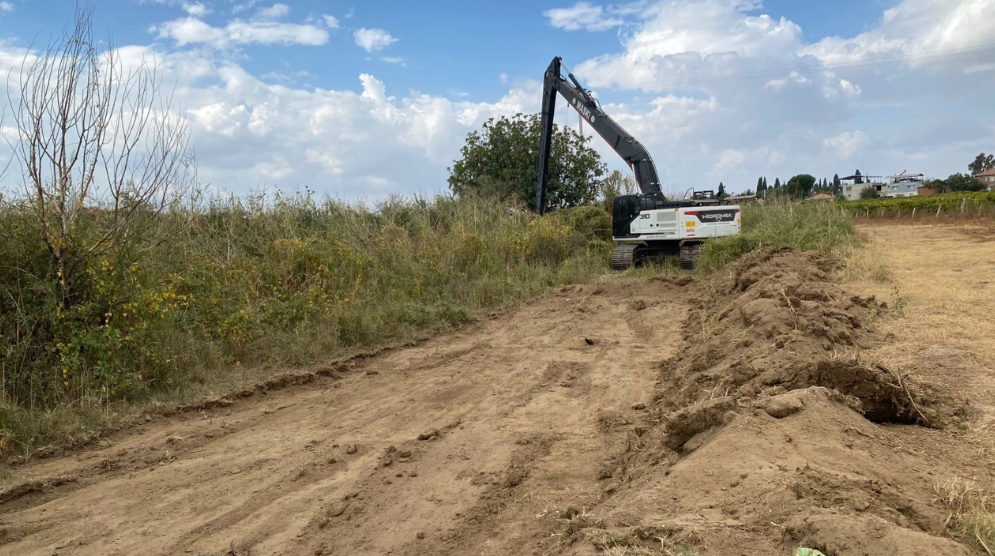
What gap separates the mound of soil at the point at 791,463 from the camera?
2.83 m

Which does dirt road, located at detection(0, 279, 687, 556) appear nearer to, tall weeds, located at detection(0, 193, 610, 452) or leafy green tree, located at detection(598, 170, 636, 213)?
tall weeds, located at detection(0, 193, 610, 452)

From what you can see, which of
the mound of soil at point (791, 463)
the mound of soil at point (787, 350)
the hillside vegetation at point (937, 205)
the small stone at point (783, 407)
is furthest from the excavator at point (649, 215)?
the hillside vegetation at point (937, 205)

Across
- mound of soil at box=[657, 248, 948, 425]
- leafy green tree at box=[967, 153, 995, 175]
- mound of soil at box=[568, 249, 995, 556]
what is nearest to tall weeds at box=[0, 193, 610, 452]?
mound of soil at box=[657, 248, 948, 425]

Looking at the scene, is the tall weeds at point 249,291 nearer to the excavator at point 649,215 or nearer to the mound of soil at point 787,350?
the excavator at point 649,215

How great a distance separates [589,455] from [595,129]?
1598 cm

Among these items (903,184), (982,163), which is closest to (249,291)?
(903,184)

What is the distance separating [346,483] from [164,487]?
130 cm

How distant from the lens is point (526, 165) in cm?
2597

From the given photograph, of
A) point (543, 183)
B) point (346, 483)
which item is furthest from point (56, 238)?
point (543, 183)

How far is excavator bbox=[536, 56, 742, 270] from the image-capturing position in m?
16.6

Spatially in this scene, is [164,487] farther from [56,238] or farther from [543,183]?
[543,183]

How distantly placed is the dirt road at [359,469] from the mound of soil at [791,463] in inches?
22.1

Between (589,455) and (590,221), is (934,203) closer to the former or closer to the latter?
(590,221)

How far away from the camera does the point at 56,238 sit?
685 centimetres
